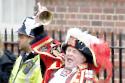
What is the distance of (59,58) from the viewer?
5871 millimetres

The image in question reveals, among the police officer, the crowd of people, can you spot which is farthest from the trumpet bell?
the police officer

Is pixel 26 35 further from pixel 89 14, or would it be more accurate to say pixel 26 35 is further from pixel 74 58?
pixel 89 14

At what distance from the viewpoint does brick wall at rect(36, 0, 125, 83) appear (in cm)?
892

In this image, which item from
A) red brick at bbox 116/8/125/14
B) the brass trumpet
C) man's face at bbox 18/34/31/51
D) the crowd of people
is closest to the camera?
the crowd of people

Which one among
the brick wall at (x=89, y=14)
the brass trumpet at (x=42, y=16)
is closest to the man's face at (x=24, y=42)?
the brass trumpet at (x=42, y=16)

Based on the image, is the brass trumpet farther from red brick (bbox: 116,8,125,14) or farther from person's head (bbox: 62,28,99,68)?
red brick (bbox: 116,8,125,14)

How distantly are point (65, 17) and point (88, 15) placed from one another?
367mm

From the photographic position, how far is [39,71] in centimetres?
609

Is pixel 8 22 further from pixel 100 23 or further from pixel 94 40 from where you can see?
pixel 94 40

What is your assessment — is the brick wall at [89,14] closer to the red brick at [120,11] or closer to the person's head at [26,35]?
the red brick at [120,11]

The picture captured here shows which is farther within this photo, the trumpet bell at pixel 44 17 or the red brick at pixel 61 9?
the red brick at pixel 61 9

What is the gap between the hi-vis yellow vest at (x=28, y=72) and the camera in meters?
6.09

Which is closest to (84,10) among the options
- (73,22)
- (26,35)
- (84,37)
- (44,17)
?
(73,22)

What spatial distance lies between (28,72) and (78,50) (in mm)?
1007
